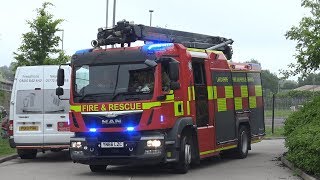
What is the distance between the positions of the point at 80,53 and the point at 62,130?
3717 millimetres

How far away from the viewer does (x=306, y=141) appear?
12.1 m

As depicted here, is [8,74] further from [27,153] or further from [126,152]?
[126,152]

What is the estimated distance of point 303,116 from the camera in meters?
15.4

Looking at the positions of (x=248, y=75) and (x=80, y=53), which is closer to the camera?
(x=80, y=53)

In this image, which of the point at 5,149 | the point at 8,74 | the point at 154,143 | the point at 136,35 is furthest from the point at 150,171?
the point at 8,74

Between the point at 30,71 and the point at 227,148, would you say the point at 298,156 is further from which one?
the point at 30,71

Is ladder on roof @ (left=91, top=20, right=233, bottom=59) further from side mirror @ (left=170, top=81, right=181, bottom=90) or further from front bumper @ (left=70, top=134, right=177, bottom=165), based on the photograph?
front bumper @ (left=70, top=134, right=177, bottom=165)

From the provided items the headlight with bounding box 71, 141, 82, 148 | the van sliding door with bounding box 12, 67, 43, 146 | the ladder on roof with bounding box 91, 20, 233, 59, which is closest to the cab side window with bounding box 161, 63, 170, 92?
the ladder on roof with bounding box 91, 20, 233, 59

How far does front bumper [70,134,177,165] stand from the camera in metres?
11.9

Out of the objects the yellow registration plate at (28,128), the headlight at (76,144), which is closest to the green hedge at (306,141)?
the headlight at (76,144)

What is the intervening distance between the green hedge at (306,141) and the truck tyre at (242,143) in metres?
1.38

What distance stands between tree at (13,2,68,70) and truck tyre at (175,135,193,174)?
15446 mm

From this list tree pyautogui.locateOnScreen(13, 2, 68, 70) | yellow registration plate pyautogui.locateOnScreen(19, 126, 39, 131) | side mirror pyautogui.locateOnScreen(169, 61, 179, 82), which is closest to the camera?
side mirror pyautogui.locateOnScreen(169, 61, 179, 82)

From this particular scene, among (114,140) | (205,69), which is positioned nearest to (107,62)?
(114,140)
